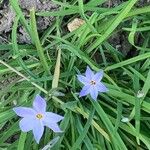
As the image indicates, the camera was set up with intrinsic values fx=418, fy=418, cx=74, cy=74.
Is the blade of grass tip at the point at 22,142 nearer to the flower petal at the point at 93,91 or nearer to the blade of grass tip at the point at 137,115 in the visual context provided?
the flower petal at the point at 93,91

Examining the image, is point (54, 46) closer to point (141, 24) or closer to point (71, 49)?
point (71, 49)

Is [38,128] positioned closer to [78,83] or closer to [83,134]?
[83,134]

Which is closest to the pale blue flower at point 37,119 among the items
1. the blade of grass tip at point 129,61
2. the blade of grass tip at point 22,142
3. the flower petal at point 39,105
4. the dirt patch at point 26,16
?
the flower petal at point 39,105

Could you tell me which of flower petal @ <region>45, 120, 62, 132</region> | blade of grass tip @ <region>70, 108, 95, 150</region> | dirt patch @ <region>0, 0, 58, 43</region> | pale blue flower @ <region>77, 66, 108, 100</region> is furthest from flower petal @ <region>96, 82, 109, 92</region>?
dirt patch @ <region>0, 0, 58, 43</region>

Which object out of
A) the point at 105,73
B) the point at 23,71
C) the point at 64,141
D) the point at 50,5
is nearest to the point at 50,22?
the point at 50,5

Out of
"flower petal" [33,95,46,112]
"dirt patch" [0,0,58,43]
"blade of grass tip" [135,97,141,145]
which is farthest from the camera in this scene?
"dirt patch" [0,0,58,43]

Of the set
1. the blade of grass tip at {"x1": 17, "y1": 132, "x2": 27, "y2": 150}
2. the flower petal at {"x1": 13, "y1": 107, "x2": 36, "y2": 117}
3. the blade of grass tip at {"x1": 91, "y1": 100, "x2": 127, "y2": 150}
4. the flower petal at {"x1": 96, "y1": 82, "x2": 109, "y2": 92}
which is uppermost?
the flower petal at {"x1": 13, "y1": 107, "x2": 36, "y2": 117}

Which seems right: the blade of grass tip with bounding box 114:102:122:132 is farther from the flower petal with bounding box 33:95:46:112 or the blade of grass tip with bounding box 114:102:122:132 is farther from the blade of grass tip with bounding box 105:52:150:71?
the flower petal with bounding box 33:95:46:112

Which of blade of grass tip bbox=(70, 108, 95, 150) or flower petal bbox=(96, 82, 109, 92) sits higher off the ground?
flower petal bbox=(96, 82, 109, 92)
